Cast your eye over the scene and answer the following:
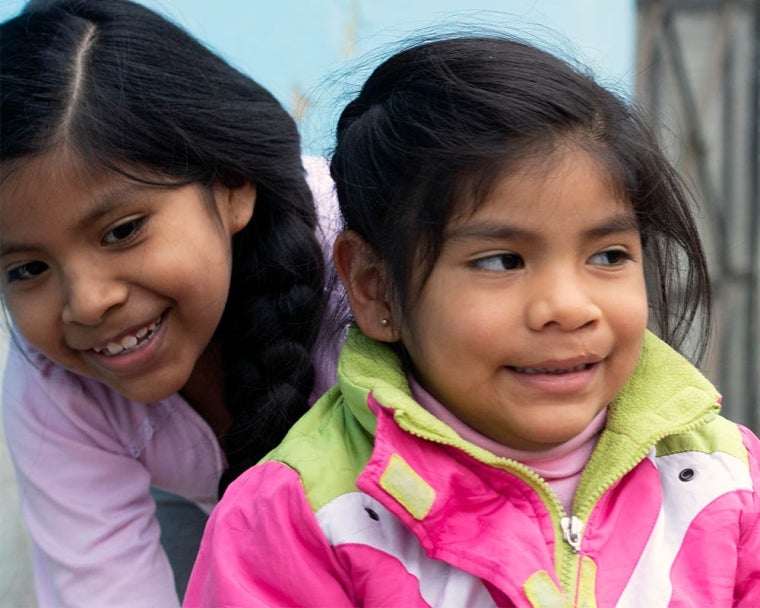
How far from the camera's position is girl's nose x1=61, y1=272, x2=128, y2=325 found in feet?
4.75

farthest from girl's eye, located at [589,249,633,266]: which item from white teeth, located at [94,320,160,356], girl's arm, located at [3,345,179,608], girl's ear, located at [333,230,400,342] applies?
girl's arm, located at [3,345,179,608]

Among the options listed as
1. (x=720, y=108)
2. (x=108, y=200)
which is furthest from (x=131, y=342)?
(x=720, y=108)

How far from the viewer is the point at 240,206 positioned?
167 cm

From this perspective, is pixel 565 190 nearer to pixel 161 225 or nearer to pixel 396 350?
pixel 396 350

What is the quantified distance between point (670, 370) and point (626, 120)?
298mm

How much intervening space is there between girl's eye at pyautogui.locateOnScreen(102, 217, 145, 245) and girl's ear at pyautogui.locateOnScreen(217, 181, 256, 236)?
168 millimetres

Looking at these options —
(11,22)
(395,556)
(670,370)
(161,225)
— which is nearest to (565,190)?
(670,370)

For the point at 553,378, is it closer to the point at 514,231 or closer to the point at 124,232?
the point at 514,231

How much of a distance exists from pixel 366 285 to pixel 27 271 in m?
0.46

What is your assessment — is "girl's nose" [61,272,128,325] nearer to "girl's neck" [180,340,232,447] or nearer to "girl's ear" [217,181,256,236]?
"girl's ear" [217,181,256,236]

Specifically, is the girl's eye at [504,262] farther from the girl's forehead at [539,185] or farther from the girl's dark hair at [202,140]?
the girl's dark hair at [202,140]

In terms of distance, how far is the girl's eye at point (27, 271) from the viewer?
1.51 metres

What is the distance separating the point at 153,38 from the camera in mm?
1628

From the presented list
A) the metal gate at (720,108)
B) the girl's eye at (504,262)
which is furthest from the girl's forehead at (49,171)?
the metal gate at (720,108)
